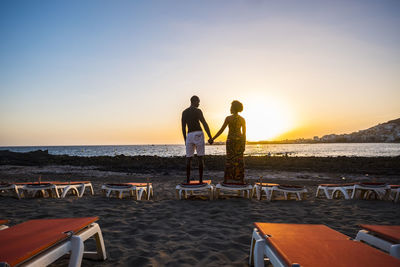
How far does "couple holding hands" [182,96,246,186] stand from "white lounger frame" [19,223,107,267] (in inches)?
138

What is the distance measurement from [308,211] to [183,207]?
9.01 ft

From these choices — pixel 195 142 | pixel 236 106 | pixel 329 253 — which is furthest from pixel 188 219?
pixel 236 106

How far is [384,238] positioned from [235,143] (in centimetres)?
429

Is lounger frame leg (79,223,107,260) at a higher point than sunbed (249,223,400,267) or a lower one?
lower

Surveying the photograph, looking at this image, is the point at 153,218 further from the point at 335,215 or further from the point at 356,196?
the point at 356,196

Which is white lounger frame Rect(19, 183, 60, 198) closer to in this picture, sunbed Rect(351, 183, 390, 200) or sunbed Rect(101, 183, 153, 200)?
sunbed Rect(101, 183, 153, 200)

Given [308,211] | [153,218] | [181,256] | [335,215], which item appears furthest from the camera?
[308,211]

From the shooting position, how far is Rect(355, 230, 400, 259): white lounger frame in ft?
6.55

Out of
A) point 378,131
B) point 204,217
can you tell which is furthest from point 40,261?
point 378,131

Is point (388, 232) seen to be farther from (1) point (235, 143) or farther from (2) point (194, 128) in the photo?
(2) point (194, 128)

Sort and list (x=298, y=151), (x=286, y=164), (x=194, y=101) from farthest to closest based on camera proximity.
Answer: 1. (x=298, y=151)
2. (x=286, y=164)
3. (x=194, y=101)

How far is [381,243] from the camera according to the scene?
2.23 meters

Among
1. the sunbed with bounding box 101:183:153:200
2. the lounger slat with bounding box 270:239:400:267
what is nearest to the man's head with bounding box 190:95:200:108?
the sunbed with bounding box 101:183:153:200

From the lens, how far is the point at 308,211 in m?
5.14
